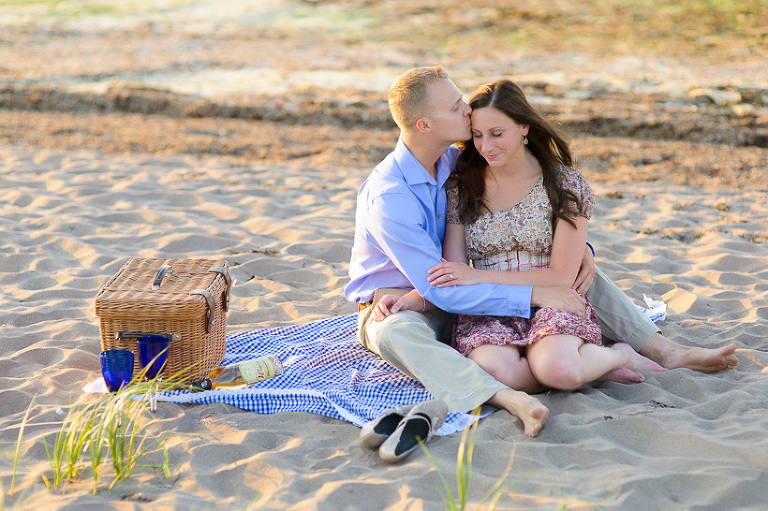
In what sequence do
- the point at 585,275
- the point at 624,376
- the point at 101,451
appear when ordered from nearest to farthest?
the point at 101,451 → the point at 624,376 → the point at 585,275

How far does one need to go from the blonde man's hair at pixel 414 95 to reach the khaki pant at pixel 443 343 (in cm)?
91

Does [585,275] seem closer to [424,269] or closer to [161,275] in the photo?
[424,269]

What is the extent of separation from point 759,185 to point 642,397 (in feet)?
15.1

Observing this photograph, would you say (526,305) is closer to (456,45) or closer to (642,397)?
(642,397)

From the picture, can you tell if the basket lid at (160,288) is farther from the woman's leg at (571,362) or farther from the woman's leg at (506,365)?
the woman's leg at (571,362)

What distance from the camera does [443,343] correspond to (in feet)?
11.4

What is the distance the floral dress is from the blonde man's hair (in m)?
0.47

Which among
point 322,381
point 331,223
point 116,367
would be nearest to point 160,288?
point 116,367

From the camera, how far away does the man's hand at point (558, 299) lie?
11.4 feet

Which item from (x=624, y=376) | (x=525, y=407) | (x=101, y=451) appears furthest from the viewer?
(x=624, y=376)

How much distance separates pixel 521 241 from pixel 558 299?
32cm

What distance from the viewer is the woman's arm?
11.4ft

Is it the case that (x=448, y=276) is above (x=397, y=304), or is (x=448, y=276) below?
above

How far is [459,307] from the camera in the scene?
3.49 metres
